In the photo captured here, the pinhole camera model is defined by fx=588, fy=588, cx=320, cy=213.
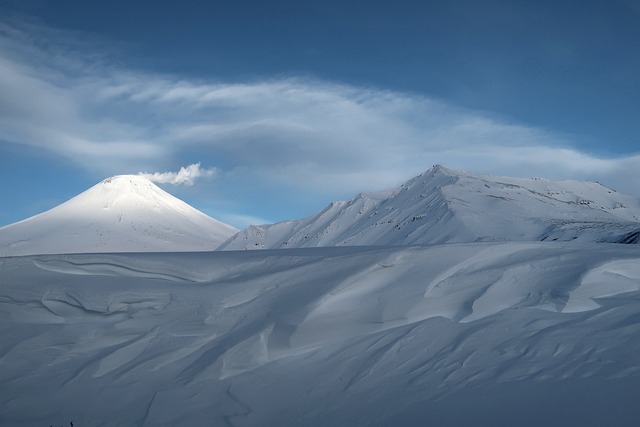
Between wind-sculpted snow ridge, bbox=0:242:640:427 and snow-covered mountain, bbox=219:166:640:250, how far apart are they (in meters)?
27.0

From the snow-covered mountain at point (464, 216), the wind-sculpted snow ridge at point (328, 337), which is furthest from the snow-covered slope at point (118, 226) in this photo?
the wind-sculpted snow ridge at point (328, 337)

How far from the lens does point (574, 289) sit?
8844 mm

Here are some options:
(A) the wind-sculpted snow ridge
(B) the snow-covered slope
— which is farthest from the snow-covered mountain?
(A) the wind-sculpted snow ridge

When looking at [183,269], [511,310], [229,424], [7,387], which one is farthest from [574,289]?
[7,387]

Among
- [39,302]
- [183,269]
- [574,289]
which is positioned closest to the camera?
[574,289]

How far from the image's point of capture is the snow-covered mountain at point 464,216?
42.6 metres

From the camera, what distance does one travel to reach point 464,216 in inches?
1841

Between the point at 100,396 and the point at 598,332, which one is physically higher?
the point at 598,332

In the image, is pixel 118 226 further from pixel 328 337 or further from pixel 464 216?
pixel 328 337

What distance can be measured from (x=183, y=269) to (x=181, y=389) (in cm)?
372

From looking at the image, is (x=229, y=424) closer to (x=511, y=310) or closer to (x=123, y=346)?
(x=123, y=346)

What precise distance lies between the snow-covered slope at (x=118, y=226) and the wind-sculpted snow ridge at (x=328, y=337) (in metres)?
78.0

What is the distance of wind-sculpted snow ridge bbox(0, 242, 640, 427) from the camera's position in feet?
21.0

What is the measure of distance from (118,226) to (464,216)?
75962 mm
